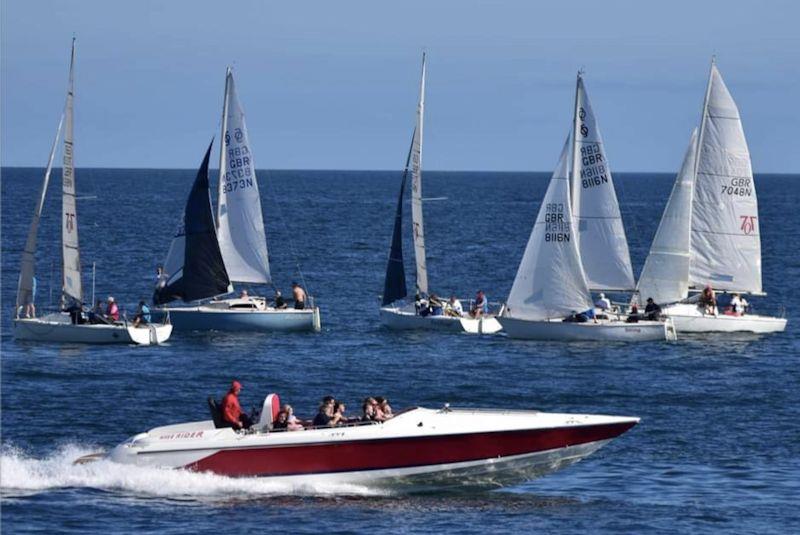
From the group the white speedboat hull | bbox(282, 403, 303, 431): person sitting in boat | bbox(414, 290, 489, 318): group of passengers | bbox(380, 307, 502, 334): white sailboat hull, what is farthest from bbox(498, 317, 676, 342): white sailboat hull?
bbox(282, 403, 303, 431): person sitting in boat

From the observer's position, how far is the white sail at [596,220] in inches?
2532

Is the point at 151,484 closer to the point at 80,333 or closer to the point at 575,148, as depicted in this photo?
the point at 80,333

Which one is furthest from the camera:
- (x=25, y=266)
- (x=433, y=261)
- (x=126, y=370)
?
(x=433, y=261)

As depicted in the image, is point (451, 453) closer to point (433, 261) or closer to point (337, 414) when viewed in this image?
point (337, 414)

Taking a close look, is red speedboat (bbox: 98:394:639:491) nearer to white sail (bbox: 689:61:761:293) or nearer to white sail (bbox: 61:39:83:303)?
white sail (bbox: 61:39:83:303)

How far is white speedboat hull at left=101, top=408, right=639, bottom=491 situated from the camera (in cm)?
3384

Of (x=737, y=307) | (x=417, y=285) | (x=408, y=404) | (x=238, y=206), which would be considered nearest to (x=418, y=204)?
(x=417, y=285)

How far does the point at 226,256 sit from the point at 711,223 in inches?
783

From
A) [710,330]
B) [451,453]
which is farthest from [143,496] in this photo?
[710,330]

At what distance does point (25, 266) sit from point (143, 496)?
1066 inches

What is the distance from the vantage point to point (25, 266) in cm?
5953

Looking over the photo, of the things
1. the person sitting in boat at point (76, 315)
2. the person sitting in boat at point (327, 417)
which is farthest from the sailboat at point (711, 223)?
the person sitting in boat at point (327, 417)

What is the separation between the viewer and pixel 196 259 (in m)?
64.7

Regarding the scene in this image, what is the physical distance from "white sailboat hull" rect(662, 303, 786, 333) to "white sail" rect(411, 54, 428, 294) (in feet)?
32.7
